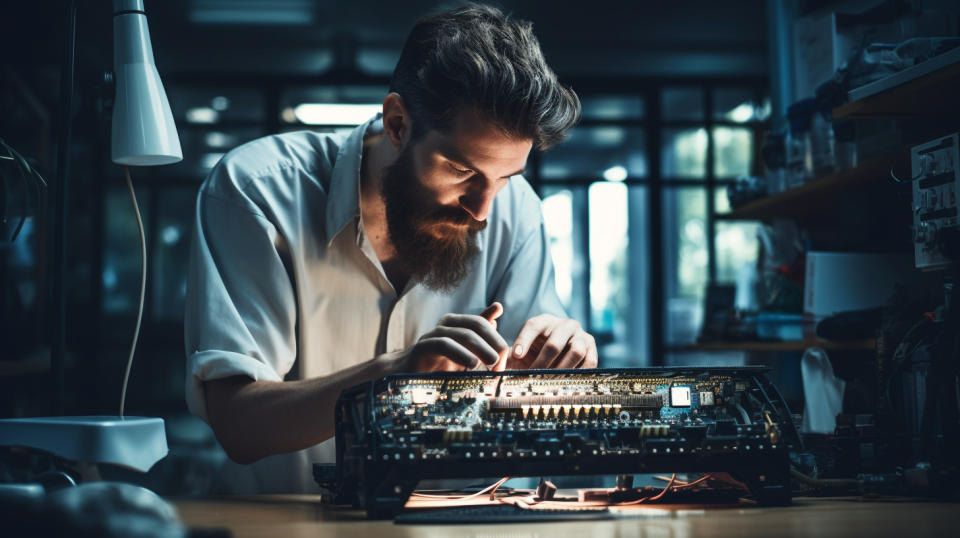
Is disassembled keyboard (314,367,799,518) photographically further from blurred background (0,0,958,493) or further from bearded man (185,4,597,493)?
blurred background (0,0,958,493)

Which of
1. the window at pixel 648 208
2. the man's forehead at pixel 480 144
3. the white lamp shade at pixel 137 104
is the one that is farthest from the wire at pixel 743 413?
the window at pixel 648 208

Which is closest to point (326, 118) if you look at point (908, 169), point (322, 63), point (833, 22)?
point (322, 63)

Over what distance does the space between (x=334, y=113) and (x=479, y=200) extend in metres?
6.17

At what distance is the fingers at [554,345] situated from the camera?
1.34 metres

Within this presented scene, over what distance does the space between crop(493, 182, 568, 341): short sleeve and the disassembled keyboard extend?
646mm

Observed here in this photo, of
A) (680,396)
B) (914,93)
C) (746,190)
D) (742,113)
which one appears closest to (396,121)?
(680,396)

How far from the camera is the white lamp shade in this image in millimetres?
1209

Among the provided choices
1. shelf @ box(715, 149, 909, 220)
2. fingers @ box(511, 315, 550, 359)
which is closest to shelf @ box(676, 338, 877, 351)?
shelf @ box(715, 149, 909, 220)

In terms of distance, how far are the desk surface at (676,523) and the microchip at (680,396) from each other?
0.14 metres

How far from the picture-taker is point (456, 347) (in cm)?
107

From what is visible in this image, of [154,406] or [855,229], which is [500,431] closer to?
[855,229]

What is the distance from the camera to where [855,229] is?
87.6 inches

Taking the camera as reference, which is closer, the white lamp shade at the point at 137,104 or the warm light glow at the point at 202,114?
the white lamp shade at the point at 137,104

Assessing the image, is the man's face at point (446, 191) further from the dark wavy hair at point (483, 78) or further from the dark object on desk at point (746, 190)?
the dark object on desk at point (746, 190)
